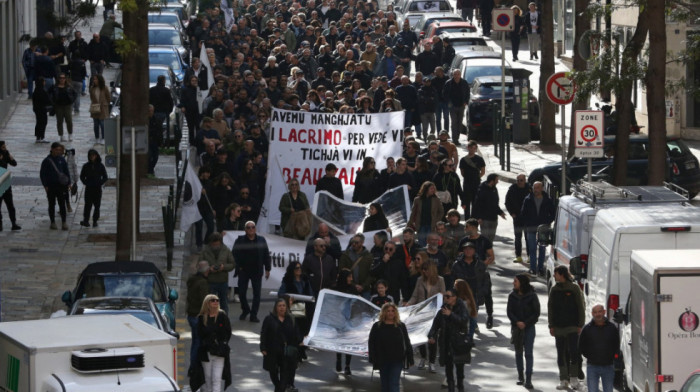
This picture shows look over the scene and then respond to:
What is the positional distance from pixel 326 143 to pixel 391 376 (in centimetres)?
1036

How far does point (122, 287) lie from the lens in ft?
66.8

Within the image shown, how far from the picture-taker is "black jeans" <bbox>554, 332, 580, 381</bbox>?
18.8 metres

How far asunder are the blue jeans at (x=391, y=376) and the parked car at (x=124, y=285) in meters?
3.37

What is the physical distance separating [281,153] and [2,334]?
524 inches

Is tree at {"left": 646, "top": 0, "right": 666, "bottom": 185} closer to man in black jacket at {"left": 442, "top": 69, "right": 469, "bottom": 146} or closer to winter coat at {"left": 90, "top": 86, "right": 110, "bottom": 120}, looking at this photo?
man in black jacket at {"left": 442, "top": 69, "right": 469, "bottom": 146}

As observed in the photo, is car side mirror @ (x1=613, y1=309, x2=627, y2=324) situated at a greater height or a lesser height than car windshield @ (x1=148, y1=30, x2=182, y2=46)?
lesser

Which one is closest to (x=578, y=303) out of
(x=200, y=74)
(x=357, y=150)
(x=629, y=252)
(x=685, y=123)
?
(x=629, y=252)

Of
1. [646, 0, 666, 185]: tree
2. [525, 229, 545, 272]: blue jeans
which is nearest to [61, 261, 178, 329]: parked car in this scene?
[525, 229, 545, 272]: blue jeans

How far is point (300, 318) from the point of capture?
20203mm

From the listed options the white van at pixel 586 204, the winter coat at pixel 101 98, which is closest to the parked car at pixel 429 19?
the winter coat at pixel 101 98

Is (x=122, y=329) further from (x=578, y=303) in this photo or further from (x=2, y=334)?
(x=578, y=303)

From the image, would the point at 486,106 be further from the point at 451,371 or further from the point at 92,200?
the point at 451,371

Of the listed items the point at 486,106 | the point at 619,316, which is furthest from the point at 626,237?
the point at 486,106

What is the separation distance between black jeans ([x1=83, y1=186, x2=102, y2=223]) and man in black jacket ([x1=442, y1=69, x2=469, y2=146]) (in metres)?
Answer: 10.5
